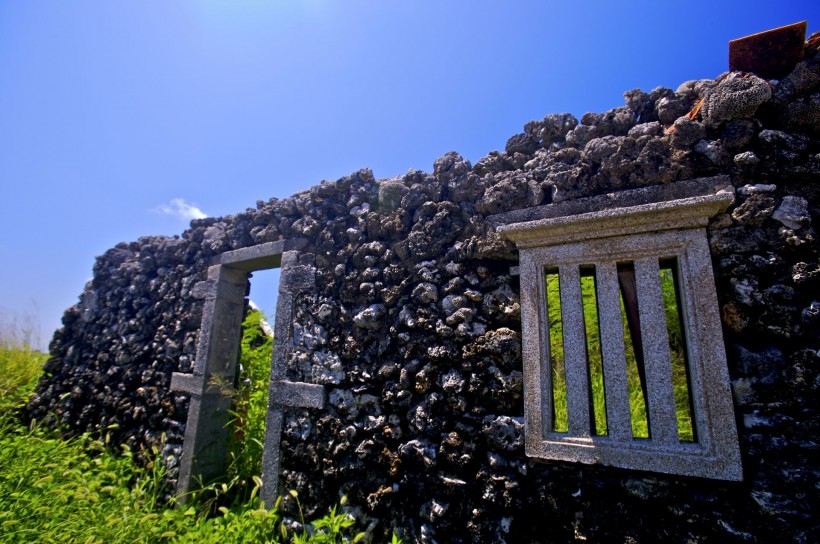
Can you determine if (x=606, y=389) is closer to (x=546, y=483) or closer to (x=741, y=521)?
(x=546, y=483)

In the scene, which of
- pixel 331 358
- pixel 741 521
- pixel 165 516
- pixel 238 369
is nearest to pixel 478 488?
pixel 741 521

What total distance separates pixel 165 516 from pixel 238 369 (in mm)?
1701

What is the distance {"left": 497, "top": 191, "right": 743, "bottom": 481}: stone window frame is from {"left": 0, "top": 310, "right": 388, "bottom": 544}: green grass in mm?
1624

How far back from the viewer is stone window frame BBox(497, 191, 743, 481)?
6.56ft

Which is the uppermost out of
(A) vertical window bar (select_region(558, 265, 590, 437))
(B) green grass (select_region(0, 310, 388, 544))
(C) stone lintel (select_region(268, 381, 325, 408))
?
(A) vertical window bar (select_region(558, 265, 590, 437))

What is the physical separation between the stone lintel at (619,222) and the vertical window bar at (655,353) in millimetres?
225

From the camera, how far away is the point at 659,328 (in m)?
2.20

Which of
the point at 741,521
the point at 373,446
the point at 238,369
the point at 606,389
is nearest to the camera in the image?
the point at 741,521

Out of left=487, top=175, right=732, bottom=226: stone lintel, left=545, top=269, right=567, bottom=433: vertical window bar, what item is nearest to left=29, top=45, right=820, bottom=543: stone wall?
left=487, top=175, right=732, bottom=226: stone lintel

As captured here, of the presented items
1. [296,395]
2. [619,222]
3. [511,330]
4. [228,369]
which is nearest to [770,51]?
[619,222]

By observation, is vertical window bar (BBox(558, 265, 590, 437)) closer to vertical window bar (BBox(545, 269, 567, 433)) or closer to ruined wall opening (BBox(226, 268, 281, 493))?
vertical window bar (BBox(545, 269, 567, 433))

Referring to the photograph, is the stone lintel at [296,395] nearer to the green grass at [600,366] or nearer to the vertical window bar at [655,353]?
the green grass at [600,366]

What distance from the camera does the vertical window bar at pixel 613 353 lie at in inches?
85.6

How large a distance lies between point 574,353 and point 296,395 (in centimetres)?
233
